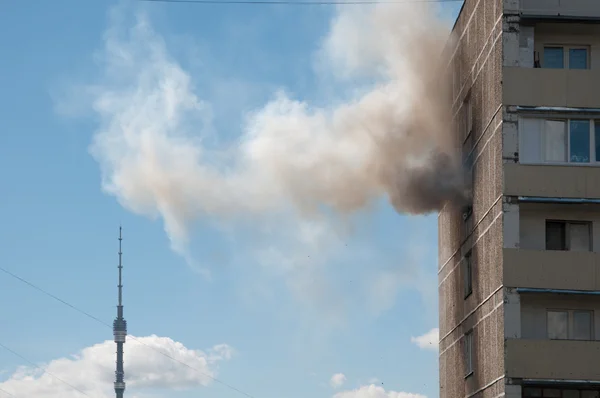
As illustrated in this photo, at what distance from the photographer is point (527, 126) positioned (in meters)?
42.2

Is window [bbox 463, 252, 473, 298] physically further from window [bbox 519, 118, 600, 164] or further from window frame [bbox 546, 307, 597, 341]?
window [bbox 519, 118, 600, 164]

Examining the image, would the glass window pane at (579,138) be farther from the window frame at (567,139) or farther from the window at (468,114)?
the window at (468,114)

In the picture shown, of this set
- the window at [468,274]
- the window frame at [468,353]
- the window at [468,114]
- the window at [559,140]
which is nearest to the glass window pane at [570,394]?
the window frame at [468,353]

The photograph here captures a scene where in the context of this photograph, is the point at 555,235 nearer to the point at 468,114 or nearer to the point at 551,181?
the point at 551,181

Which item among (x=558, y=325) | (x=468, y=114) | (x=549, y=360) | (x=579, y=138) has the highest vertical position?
(x=468, y=114)

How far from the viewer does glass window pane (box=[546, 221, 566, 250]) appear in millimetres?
42500

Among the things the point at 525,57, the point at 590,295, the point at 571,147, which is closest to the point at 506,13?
the point at 525,57

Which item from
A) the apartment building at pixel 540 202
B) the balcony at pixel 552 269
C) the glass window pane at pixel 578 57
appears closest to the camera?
the apartment building at pixel 540 202

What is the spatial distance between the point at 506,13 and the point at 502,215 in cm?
699

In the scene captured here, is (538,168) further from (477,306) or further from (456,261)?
(456,261)

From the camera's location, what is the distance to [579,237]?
42562mm

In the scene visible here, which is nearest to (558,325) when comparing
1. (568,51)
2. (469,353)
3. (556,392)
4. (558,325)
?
(558,325)

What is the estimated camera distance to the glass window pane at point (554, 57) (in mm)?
43625

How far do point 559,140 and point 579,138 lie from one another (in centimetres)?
69
